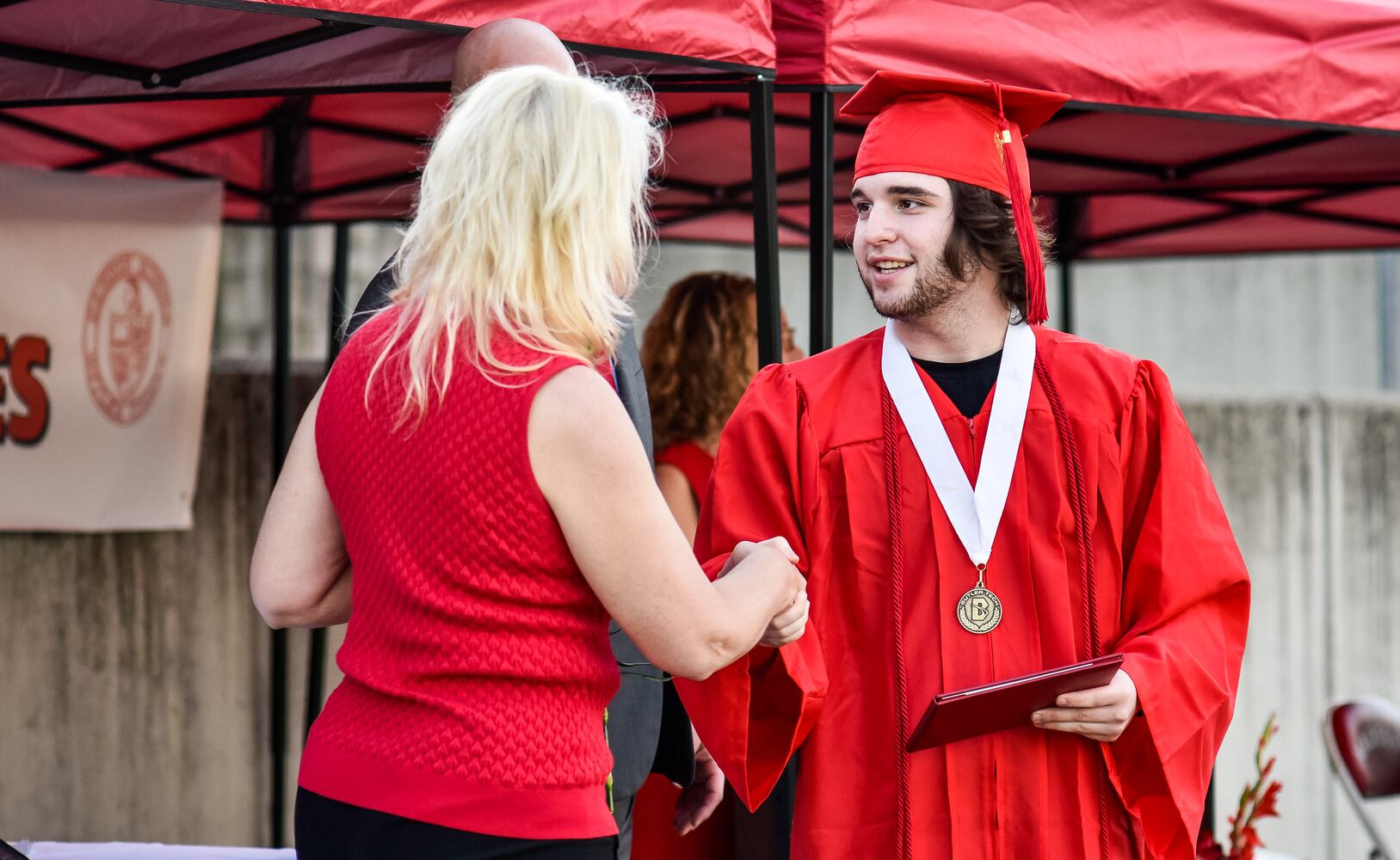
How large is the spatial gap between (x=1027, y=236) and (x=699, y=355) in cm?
180

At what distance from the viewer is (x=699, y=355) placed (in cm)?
396

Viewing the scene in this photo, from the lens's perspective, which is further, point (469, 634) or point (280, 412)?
point (280, 412)

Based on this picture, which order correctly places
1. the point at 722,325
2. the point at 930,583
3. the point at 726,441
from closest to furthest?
1. the point at 930,583
2. the point at 726,441
3. the point at 722,325

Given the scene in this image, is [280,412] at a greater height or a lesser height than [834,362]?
greater

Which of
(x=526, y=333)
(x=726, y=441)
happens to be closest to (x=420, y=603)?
(x=526, y=333)

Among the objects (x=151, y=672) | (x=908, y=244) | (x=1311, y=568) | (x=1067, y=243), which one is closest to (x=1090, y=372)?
(x=908, y=244)

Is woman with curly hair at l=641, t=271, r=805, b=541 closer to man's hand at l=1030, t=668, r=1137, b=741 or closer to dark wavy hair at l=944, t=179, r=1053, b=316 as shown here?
dark wavy hair at l=944, t=179, r=1053, b=316

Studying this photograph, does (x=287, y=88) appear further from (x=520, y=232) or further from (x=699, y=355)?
(x=520, y=232)

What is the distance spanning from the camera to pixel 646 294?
7.35 meters

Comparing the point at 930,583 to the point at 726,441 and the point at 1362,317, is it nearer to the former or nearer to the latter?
the point at 726,441

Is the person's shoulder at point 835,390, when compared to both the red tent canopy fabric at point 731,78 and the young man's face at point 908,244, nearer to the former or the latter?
the young man's face at point 908,244

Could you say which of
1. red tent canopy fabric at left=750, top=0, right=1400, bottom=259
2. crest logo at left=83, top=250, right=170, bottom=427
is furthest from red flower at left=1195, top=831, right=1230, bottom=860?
crest logo at left=83, top=250, right=170, bottom=427

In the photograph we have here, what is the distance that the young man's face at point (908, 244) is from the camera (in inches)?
86.9

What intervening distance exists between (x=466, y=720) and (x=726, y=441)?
0.79m
